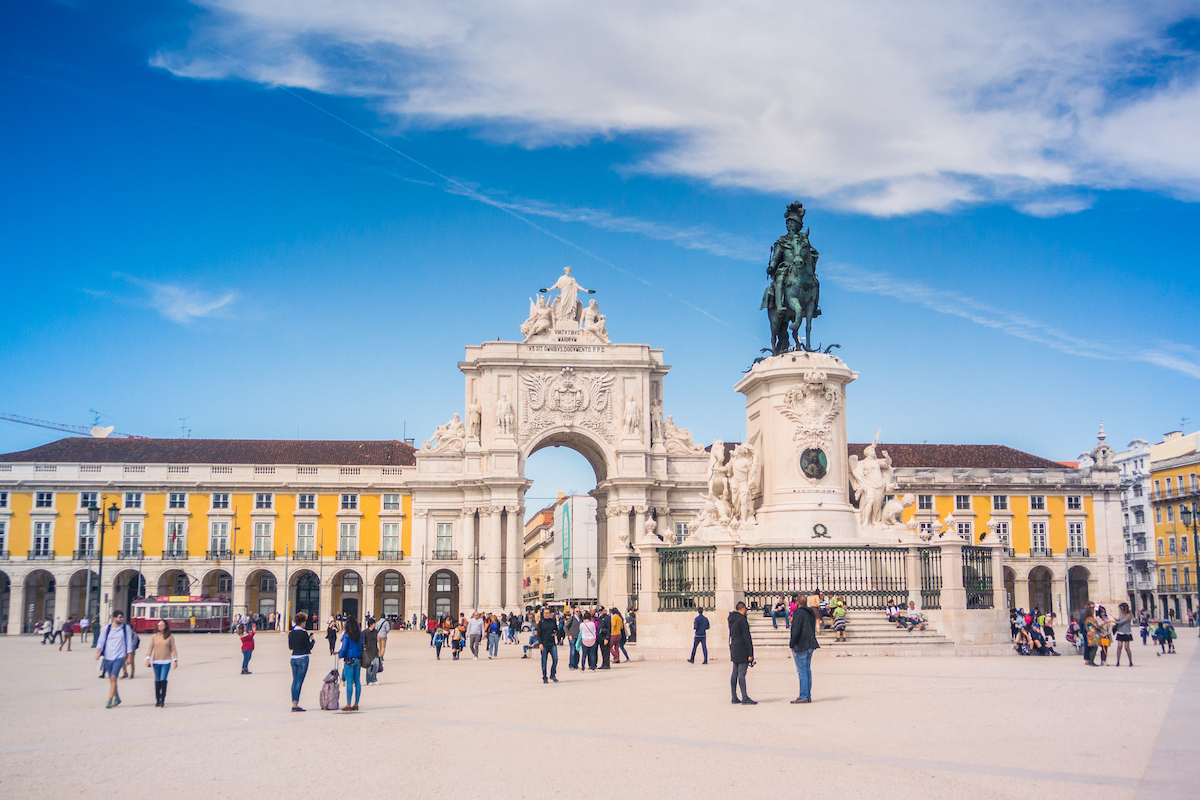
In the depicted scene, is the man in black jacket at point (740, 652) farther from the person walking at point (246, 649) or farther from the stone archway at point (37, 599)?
the stone archway at point (37, 599)

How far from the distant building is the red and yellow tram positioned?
184ft

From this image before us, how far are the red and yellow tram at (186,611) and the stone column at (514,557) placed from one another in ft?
50.7

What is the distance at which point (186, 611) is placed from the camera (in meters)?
58.8

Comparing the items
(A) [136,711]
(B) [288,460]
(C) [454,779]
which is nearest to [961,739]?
(C) [454,779]

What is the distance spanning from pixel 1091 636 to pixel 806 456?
20.6ft

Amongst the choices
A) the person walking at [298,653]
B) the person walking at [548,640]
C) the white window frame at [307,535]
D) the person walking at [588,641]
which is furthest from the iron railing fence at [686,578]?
the white window frame at [307,535]

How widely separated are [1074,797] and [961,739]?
8.78ft

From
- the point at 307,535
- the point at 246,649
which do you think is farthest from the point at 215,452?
the point at 246,649

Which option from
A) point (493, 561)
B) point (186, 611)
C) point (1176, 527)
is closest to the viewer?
point (186, 611)

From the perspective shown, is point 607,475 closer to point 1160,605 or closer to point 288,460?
point 288,460

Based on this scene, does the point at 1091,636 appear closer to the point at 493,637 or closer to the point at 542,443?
the point at 493,637

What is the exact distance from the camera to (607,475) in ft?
222

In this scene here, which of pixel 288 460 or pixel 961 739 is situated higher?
pixel 288 460

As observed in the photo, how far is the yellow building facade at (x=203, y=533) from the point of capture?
6512 cm
